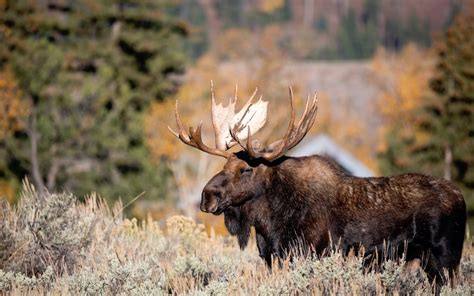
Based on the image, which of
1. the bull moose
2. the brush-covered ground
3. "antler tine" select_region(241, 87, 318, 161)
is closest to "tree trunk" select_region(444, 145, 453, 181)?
the brush-covered ground

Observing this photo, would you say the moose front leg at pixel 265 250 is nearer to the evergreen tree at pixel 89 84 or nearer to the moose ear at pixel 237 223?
the moose ear at pixel 237 223

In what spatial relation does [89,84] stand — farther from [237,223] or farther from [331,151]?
[237,223]

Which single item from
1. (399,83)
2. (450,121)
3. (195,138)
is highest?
(195,138)

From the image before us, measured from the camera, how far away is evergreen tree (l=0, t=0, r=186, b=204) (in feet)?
121

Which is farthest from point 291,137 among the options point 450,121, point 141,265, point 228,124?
point 450,121

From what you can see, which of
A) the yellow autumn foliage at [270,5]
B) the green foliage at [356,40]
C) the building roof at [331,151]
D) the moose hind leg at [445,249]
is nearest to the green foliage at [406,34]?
the green foliage at [356,40]

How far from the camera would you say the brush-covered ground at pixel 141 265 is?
6.59 meters

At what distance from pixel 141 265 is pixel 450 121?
2886 centimetres

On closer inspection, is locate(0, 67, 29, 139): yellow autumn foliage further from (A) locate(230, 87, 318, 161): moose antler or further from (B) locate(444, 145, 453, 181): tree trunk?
(A) locate(230, 87, 318, 161): moose antler

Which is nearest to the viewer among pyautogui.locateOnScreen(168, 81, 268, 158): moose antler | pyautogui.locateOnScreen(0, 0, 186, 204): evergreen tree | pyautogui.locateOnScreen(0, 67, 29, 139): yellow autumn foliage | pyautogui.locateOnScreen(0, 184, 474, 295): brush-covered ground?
pyautogui.locateOnScreen(0, 184, 474, 295): brush-covered ground

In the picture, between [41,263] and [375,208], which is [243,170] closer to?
[375,208]

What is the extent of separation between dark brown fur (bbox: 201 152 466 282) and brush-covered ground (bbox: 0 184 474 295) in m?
0.27

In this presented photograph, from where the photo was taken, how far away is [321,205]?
764 cm

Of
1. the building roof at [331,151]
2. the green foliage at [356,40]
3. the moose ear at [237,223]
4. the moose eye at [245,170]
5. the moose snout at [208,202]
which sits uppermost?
the moose eye at [245,170]
